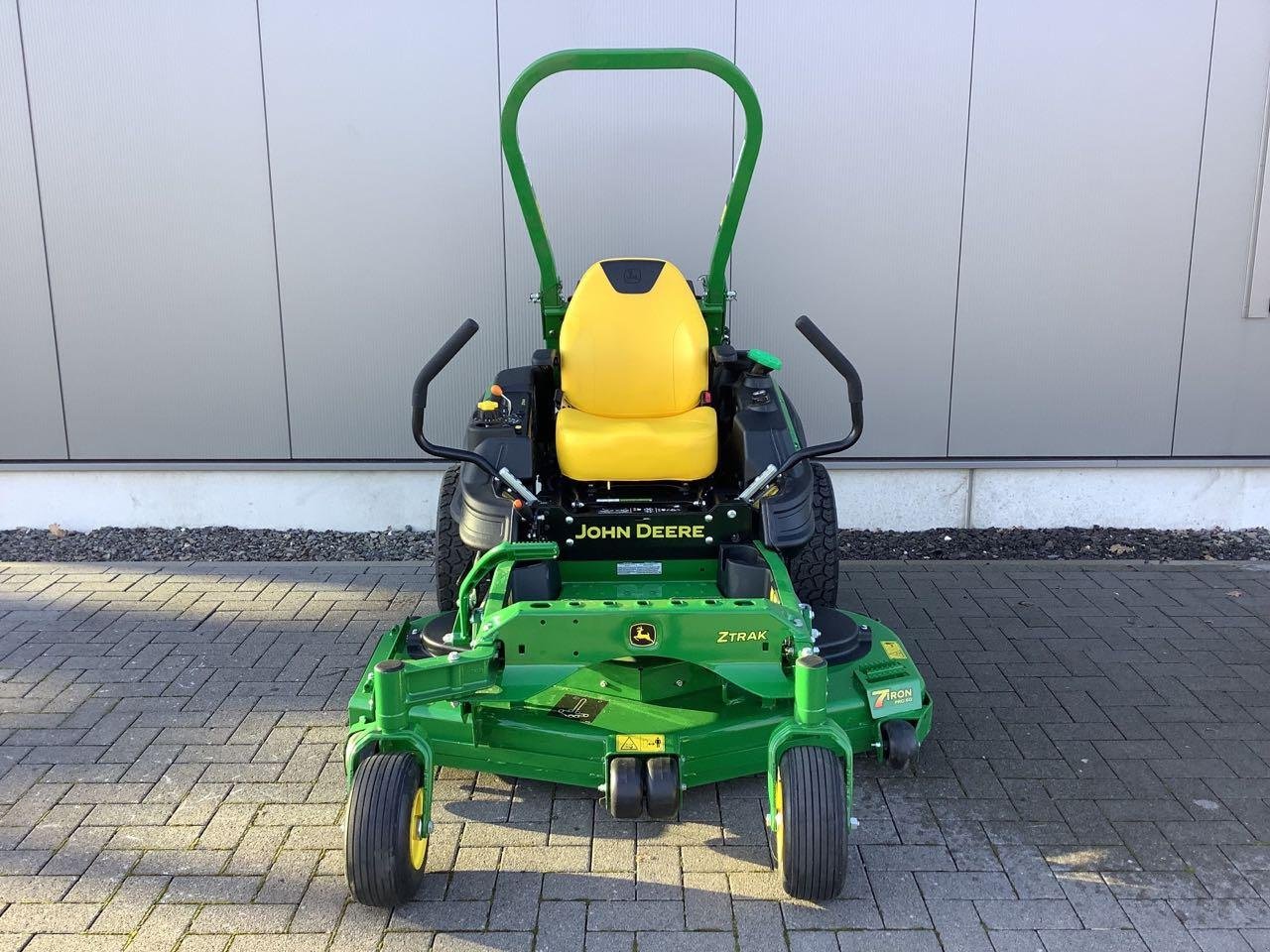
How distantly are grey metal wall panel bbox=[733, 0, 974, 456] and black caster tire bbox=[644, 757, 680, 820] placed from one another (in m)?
3.11

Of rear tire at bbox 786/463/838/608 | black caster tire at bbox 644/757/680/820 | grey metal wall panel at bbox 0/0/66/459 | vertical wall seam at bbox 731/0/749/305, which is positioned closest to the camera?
black caster tire at bbox 644/757/680/820

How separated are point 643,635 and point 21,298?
4424mm

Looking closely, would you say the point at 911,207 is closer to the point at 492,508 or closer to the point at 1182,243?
the point at 1182,243

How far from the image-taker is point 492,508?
3633 millimetres

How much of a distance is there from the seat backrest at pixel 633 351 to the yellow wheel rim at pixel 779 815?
5.29 feet

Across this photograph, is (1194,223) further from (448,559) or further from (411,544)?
(411,544)

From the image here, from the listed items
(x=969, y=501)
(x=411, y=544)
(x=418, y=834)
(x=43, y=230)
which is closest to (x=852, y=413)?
(x=418, y=834)

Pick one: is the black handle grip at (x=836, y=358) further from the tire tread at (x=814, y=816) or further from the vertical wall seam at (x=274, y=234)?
the vertical wall seam at (x=274, y=234)

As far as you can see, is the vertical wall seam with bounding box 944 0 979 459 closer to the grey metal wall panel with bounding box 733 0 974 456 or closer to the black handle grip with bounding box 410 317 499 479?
the grey metal wall panel with bounding box 733 0 974 456

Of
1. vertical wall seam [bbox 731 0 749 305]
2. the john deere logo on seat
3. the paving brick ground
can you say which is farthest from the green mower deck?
vertical wall seam [bbox 731 0 749 305]

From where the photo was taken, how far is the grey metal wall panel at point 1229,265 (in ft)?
17.3

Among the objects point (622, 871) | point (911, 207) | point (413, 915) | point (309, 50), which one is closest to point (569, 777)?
point (622, 871)

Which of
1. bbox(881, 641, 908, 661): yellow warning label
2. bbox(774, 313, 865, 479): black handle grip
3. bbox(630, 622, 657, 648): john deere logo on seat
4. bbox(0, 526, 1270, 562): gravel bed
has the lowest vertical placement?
bbox(0, 526, 1270, 562): gravel bed

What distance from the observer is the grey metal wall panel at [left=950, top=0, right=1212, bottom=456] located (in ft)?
17.2
